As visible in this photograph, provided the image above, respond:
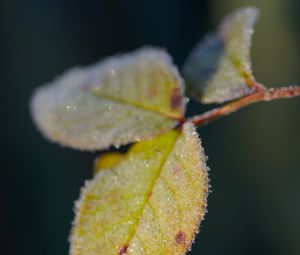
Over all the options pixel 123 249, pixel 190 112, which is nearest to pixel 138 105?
pixel 123 249

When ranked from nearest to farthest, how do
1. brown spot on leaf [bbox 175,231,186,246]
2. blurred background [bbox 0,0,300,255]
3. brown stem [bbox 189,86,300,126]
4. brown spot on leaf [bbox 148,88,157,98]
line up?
brown spot on leaf [bbox 175,231,186,246] < brown stem [bbox 189,86,300,126] < brown spot on leaf [bbox 148,88,157,98] < blurred background [bbox 0,0,300,255]

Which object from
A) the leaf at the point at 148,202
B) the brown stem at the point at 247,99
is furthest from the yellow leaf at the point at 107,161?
the brown stem at the point at 247,99

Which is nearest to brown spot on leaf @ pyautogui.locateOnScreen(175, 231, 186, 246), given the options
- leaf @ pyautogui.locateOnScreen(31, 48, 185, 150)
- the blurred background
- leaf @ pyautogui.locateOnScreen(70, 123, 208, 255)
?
leaf @ pyautogui.locateOnScreen(70, 123, 208, 255)

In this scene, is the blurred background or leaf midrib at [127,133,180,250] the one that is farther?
the blurred background

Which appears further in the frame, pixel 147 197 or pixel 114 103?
pixel 114 103

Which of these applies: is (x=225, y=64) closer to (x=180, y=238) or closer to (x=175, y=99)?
(x=175, y=99)

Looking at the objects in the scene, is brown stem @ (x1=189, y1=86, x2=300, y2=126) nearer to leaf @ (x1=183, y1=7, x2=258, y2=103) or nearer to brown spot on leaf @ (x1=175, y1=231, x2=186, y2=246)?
leaf @ (x1=183, y1=7, x2=258, y2=103)
